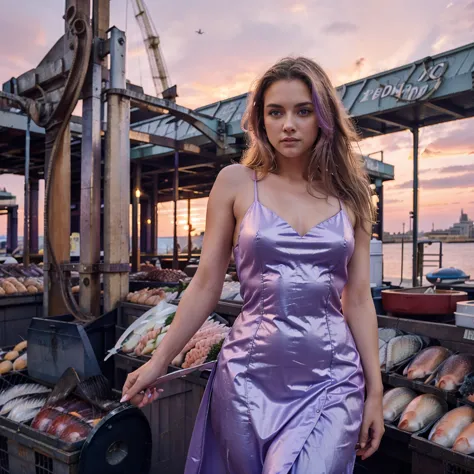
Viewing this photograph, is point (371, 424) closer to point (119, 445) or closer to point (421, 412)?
point (421, 412)

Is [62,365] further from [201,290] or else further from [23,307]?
[201,290]

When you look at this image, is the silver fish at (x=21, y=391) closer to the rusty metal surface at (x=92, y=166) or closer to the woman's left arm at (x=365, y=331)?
the rusty metal surface at (x=92, y=166)

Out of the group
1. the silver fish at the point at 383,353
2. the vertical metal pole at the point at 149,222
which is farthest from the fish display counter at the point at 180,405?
the vertical metal pole at the point at 149,222

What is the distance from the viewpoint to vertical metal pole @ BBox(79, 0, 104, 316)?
471 cm

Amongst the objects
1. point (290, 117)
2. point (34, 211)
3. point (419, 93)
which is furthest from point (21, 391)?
point (34, 211)

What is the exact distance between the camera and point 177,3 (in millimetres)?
8758

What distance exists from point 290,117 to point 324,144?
0.17 metres

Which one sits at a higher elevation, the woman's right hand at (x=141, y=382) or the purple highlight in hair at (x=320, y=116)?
the purple highlight in hair at (x=320, y=116)

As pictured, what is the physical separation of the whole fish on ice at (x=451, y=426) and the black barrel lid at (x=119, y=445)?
5.78 ft

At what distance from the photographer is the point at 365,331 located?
1.56 metres

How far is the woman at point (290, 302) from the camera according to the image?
4.49 feet

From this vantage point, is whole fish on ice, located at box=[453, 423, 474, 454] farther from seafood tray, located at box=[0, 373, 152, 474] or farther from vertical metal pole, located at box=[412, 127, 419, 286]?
vertical metal pole, located at box=[412, 127, 419, 286]

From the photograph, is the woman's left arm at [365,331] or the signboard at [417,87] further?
the signboard at [417,87]

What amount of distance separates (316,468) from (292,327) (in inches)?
15.5
